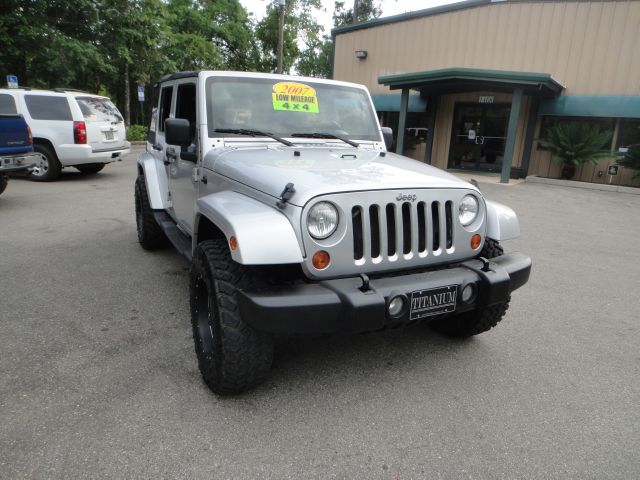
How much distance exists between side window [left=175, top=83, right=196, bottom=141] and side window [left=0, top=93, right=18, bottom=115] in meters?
7.55

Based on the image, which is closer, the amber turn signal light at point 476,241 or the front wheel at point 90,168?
the amber turn signal light at point 476,241

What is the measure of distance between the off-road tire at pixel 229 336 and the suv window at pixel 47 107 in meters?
9.00

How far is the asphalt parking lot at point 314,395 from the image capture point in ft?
7.26

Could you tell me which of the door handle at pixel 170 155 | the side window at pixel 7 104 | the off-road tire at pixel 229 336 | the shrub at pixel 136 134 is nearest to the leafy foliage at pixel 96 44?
the shrub at pixel 136 134

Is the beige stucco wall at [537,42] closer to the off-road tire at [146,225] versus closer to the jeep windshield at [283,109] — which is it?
the jeep windshield at [283,109]

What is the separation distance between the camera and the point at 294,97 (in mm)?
3721

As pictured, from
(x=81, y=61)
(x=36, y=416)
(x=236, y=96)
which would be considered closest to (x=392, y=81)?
(x=81, y=61)

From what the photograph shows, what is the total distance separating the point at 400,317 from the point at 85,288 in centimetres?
317

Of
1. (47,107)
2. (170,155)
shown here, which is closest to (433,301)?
(170,155)

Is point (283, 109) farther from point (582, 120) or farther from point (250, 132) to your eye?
point (582, 120)

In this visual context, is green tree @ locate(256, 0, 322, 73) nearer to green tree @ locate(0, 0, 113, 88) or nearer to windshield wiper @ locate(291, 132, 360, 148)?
green tree @ locate(0, 0, 113, 88)

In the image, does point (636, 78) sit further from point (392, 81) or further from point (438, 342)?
point (438, 342)

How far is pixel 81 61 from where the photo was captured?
15.2 meters

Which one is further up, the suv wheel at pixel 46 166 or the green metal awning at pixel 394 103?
the green metal awning at pixel 394 103
